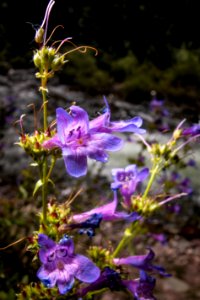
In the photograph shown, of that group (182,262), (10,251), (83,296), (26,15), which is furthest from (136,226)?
(182,262)

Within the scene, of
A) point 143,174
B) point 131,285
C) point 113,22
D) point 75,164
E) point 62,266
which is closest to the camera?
point 75,164

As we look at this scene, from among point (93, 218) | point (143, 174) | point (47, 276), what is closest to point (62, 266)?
point (47, 276)

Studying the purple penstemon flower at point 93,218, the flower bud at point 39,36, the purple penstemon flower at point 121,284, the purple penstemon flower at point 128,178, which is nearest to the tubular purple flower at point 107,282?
the purple penstemon flower at point 121,284

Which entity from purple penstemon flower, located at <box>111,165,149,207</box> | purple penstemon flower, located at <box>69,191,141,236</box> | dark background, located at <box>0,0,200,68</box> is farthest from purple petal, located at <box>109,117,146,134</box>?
dark background, located at <box>0,0,200,68</box>

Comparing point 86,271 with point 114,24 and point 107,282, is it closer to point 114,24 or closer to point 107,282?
point 107,282

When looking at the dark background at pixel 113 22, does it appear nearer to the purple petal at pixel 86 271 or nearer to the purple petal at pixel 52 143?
the purple petal at pixel 52 143

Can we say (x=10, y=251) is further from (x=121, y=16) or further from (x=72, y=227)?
(x=72, y=227)
